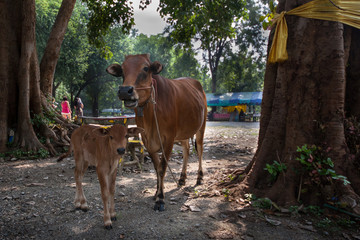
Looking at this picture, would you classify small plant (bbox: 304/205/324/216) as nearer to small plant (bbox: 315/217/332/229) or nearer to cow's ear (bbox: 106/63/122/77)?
small plant (bbox: 315/217/332/229)

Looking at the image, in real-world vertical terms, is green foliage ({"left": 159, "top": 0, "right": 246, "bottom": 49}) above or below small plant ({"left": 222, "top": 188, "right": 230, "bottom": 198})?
above

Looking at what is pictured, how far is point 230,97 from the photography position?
31312 millimetres

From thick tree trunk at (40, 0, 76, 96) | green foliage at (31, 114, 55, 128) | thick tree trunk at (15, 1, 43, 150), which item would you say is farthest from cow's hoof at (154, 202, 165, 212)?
thick tree trunk at (40, 0, 76, 96)

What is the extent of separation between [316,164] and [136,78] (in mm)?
2896

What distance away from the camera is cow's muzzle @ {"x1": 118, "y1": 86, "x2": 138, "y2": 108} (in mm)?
3422

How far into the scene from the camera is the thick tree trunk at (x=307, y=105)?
3791 mm

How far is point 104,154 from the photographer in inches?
135

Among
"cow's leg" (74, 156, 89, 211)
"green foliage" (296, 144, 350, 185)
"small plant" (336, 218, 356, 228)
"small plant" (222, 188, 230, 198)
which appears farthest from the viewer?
"small plant" (222, 188, 230, 198)

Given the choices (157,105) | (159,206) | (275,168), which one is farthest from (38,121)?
(275,168)

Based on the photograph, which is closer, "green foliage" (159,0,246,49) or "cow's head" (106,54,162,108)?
"cow's head" (106,54,162,108)

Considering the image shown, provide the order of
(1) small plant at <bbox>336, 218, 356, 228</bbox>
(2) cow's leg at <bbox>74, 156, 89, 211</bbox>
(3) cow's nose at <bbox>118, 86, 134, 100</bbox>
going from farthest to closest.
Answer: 1. (2) cow's leg at <bbox>74, 156, 89, 211</bbox>
2. (3) cow's nose at <bbox>118, 86, 134, 100</bbox>
3. (1) small plant at <bbox>336, 218, 356, 228</bbox>

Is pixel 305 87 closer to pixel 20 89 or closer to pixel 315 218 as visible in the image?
pixel 315 218

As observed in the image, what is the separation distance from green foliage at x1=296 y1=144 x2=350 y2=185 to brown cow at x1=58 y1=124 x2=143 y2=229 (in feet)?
7.92

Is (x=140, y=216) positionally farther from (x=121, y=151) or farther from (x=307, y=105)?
(x=307, y=105)
